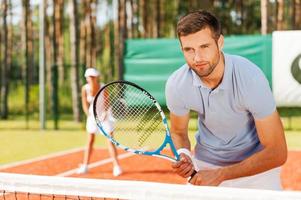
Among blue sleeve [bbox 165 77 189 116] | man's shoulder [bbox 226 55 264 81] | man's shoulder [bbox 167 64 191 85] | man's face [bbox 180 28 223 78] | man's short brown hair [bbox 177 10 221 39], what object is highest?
man's short brown hair [bbox 177 10 221 39]

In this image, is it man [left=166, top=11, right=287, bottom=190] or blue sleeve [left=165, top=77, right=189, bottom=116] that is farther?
blue sleeve [left=165, top=77, right=189, bottom=116]

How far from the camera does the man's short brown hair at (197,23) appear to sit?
9.75ft

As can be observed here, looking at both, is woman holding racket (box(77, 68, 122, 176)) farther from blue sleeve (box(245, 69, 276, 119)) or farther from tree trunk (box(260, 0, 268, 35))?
tree trunk (box(260, 0, 268, 35))

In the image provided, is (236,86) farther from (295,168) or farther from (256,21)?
(256,21)

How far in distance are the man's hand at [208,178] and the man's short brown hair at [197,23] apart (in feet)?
2.19

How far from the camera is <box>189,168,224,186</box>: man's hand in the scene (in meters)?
3.17

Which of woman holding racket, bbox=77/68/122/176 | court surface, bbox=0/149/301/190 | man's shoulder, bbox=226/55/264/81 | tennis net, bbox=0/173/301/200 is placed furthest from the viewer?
woman holding racket, bbox=77/68/122/176

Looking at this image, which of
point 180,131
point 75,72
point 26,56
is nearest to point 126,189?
point 180,131

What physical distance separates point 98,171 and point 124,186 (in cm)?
608

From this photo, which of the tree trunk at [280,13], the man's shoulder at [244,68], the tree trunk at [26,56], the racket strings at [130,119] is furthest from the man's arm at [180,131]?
the tree trunk at [280,13]

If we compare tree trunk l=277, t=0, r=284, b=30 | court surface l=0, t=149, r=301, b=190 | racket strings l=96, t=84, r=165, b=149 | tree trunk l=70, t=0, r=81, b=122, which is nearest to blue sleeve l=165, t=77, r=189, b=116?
racket strings l=96, t=84, r=165, b=149

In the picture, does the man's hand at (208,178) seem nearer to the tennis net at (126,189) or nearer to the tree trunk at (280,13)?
the tennis net at (126,189)

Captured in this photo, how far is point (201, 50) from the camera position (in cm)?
300

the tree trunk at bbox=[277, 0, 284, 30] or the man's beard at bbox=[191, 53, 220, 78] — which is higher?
the tree trunk at bbox=[277, 0, 284, 30]
